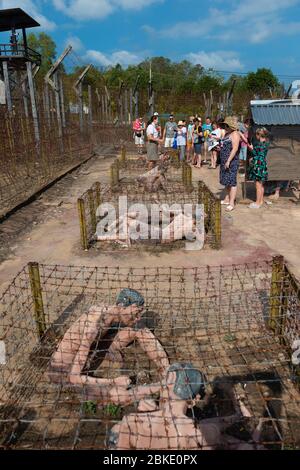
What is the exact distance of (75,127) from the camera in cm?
1633

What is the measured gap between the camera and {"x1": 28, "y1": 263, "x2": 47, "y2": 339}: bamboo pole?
146 inches

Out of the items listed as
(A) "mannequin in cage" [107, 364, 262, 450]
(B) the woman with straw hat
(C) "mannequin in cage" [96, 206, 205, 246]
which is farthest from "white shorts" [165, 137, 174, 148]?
(A) "mannequin in cage" [107, 364, 262, 450]

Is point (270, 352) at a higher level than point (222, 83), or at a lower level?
lower

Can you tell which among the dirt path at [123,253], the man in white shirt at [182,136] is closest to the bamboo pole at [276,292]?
the dirt path at [123,253]

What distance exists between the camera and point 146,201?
8.78 meters

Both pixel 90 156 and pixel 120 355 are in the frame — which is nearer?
pixel 120 355

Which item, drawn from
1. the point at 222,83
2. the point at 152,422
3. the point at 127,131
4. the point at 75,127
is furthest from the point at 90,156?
the point at 222,83

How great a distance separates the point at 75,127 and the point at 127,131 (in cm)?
695

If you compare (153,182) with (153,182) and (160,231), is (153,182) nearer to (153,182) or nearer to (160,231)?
(153,182)

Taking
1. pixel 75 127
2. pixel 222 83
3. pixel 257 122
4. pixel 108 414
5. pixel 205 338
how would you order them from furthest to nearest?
pixel 222 83 < pixel 75 127 < pixel 257 122 < pixel 205 338 < pixel 108 414

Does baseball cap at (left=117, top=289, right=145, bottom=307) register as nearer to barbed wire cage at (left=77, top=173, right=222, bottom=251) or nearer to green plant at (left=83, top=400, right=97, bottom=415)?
green plant at (left=83, top=400, right=97, bottom=415)

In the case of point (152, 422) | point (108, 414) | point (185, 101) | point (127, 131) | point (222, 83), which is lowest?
point (108, 414)

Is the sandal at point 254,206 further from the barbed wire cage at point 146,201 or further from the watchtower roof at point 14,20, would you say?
the watchtower roof at point 14,20
